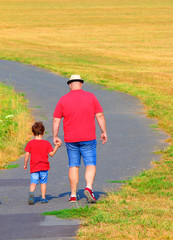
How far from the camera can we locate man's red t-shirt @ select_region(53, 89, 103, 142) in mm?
8383

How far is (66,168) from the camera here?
1133 cm

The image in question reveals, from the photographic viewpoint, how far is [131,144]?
45.7ft

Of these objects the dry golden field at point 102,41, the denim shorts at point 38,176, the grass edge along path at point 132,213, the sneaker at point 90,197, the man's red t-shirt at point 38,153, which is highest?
the dry golden field at point 102,41

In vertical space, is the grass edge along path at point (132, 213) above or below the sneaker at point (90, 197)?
below

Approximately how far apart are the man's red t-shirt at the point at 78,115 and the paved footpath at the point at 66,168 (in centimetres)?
101

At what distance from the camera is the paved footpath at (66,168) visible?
7047 mm

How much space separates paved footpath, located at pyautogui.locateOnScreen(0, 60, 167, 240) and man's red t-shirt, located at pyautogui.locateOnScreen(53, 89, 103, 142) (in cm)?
101

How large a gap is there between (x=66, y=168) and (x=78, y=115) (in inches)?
124

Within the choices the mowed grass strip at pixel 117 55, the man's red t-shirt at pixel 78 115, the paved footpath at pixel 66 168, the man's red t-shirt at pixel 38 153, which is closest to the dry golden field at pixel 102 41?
the mowed grass strip at pixel 117 55

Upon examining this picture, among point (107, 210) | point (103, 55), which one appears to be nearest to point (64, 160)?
point (107, 210)

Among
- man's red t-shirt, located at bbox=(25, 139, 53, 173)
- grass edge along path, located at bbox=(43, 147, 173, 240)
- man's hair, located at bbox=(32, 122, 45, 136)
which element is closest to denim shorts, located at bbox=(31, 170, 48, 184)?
man's red t-shirt, located at bbox=(25, 139, 53, 173)

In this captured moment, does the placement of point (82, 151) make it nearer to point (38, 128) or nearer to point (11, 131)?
point (38, 128)

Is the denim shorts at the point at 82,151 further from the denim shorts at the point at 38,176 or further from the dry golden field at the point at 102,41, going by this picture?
the dry golden field at the point at 102,41

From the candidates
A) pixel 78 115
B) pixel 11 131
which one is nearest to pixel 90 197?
pixel 78 115
